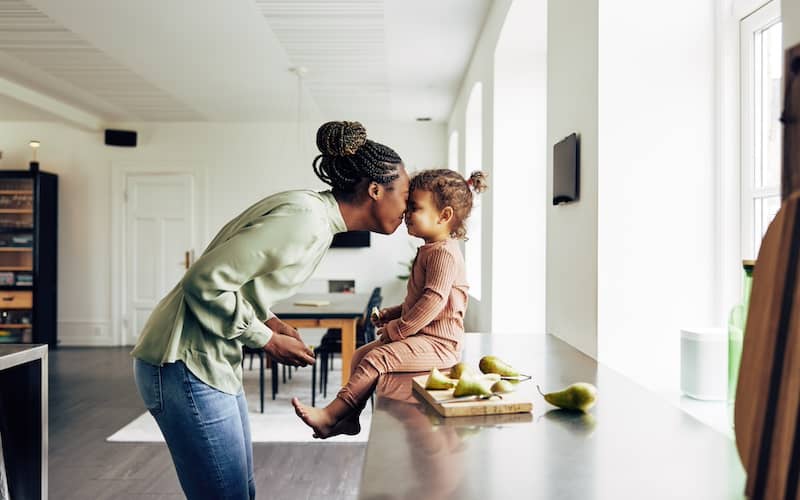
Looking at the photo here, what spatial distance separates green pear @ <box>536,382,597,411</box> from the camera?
4.42ft

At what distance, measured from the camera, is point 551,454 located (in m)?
1.09

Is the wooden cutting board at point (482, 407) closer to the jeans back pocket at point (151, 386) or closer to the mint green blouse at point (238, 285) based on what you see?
the mint green blouse at point (238, 285)

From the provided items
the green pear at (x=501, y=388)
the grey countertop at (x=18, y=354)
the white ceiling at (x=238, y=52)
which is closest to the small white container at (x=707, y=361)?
the green pear at (x=501, y=388)

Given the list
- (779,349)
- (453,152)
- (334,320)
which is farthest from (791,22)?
(453,152)

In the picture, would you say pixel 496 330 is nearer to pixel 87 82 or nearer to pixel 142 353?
pixel 142 353

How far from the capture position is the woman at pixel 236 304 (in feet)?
4.75

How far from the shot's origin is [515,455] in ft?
3.55

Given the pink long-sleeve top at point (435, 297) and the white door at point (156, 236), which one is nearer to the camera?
the pink long-sleeve top at point (435, 297)

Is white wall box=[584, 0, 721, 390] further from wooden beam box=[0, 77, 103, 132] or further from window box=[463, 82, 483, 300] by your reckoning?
wooden beam box=[0, 77, 103, 132]

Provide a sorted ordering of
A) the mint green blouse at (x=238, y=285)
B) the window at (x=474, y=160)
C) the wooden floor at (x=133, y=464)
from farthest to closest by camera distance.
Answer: the window at (x=474, y=160), the wooden floor at (x=133, y=464), the mint green blouse at (x=238, y=285)

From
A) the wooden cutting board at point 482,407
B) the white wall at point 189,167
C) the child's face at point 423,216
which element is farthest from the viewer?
the white wall at point 189,167

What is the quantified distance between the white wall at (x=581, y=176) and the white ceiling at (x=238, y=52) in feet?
6.24

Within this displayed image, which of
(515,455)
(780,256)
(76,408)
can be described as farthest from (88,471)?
(780,256)

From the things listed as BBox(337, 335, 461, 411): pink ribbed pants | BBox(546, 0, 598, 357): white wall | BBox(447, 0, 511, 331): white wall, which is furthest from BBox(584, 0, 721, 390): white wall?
BBox(447, 0, 511, 331): white wall
